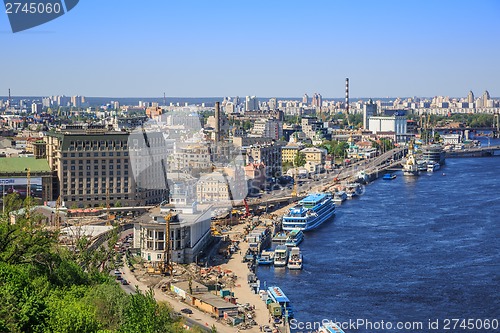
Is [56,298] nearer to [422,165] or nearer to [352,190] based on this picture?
[352,190]

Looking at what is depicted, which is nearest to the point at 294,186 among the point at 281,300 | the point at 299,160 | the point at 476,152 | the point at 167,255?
the point at 299,160

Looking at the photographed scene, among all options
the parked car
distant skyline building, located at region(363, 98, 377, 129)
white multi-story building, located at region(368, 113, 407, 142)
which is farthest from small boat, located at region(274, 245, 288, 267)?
distant skyline building, located at region(363, 98, 377, 129)

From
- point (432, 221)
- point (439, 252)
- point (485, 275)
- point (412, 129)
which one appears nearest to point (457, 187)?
point (432, 221)

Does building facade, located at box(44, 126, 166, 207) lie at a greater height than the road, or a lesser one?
greater

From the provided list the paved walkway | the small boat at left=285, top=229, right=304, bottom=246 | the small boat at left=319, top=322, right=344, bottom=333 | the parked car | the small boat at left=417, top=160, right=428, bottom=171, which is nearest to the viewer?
the small boat at left=319, top=322, right=344, bottom=333

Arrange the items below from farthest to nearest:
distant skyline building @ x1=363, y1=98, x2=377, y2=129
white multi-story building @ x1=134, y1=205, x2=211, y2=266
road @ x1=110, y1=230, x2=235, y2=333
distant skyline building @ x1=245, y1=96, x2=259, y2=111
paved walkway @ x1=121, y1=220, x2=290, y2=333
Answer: distant skyline building @ x1=245, y1=96, x2=259, y2=111 → distant skyline building @ x1=363, y1=98, x2=377, y2=129 → white multi-story building @ x1=134, y1=205, x2=211, y2=266 → paved walkway @ x1=121, y1=220, x2=290, y2=333 → road @ x1=110, y1=230, x2=235, y2=333

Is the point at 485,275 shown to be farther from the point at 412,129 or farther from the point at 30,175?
the point at 412,129

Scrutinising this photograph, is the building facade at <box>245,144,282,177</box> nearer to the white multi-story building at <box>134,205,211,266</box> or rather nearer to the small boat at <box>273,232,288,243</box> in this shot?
the small boat at <box>273,232,288,243</box>
